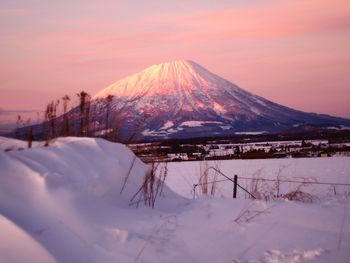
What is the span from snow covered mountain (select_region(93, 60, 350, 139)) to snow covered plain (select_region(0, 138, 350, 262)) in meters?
80.1

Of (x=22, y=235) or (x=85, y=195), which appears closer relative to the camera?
(x=22, y=235)

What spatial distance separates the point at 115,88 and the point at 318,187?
98.6 meters

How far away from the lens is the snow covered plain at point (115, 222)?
304 centimetres

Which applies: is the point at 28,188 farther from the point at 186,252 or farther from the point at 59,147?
the point at 186,252

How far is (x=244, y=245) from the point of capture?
3613mm

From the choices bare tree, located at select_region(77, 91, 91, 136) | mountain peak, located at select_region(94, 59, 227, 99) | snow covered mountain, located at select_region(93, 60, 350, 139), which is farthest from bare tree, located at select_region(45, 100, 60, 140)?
mountain peak, located at select_region(94, 59, 227, 99)

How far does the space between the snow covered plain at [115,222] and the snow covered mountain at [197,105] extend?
8012 centimetres

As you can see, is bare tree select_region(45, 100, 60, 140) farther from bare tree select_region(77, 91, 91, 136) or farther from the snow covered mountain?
the snow covered mountain

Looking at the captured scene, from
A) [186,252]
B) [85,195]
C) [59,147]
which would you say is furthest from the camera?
[59,147]

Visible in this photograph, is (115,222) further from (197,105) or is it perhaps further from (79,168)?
(197,105)

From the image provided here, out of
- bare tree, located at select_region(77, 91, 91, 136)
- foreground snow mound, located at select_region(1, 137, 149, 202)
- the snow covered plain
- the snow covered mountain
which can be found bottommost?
the snow covered plain

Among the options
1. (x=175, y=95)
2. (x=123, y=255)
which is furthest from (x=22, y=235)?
(x=175, y=95)

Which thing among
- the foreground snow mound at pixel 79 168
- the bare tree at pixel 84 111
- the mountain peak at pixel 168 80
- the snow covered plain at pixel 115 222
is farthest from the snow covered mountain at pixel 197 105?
the snow covered plain at pixel 115 222

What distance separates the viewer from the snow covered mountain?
302ft
